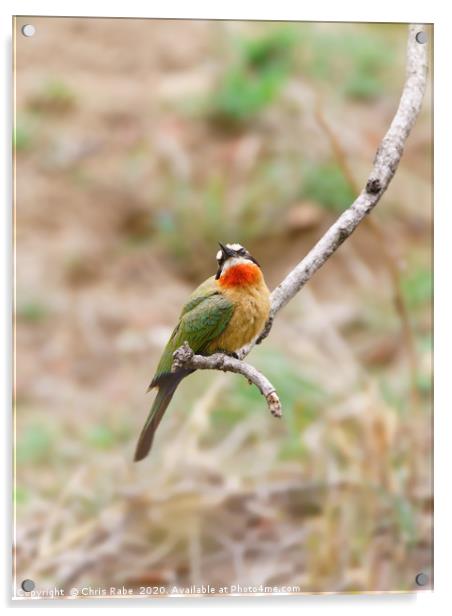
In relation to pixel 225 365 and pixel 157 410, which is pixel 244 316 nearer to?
pixel 225 365

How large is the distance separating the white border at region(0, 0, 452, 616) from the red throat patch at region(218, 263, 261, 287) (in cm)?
58

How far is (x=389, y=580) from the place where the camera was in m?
2.58

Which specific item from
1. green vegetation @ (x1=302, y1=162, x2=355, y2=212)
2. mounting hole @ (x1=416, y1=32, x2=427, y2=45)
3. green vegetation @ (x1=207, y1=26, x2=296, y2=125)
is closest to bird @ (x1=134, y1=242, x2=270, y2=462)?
green vegetation @ (x1=302, y1=162, x2=355, y2=212)

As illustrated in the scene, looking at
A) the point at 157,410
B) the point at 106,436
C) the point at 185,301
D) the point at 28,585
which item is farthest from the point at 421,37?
the point at 28,585

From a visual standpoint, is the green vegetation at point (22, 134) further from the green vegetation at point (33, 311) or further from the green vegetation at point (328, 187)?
the green vegetation at point (328, 187)

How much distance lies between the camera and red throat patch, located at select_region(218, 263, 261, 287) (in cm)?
224

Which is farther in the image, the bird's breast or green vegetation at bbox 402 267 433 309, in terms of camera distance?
green vegetation at bbox 402 267 433 309

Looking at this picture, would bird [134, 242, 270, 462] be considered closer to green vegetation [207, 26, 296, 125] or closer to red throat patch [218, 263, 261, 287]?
red throat patch [218, 263, 261, 287]

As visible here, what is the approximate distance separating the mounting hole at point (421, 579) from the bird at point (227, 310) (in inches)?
32.9

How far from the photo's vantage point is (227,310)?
224 centimetres

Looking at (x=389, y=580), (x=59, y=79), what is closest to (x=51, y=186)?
(x=59, y=79)

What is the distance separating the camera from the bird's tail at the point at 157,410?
7.95 ft
